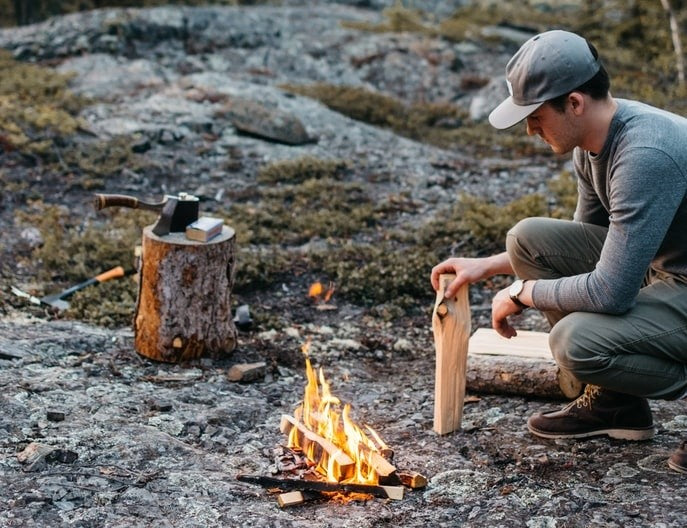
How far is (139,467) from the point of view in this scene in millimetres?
4051

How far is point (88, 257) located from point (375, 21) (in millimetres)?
16962

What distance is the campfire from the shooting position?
3838 mm

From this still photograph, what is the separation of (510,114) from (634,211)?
0.70 m

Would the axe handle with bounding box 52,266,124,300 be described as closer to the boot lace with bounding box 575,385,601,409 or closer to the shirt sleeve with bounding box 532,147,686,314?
the boot lace with bounding box 575,385,601,409

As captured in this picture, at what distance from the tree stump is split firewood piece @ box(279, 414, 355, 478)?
1312 millimetres

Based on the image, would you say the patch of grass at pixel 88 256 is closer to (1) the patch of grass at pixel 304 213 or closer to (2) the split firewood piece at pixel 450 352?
(1) the patch of grass at pixel 304 213

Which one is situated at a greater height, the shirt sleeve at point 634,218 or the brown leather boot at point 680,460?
the shirt sleeve at point 634,218

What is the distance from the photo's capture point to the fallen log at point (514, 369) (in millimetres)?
4895

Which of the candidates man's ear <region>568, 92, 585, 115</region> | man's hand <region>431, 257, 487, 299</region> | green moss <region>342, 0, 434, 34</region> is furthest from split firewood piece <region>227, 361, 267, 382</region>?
green moss <region>342, 0, 434, 34</region>

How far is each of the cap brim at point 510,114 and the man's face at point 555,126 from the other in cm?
4

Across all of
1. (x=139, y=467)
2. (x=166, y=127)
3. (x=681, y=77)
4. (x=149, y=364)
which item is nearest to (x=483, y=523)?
(x=139, y=467)

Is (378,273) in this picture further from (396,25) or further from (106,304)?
(396,25)

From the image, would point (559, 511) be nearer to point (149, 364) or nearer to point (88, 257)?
point (149, 364)

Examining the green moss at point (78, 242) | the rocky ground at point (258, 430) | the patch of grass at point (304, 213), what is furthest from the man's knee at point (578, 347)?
the patch of grass at point (304, 213)
